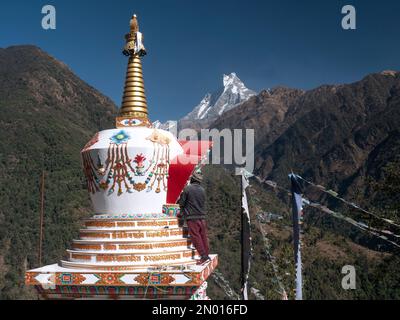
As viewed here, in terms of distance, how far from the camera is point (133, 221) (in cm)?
973

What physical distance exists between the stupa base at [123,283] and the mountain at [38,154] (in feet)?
99.6

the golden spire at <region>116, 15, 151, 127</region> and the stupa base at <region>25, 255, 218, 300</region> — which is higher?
the golden spire at <region>116, 15, 151, 127</region>

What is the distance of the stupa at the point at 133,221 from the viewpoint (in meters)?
8.82

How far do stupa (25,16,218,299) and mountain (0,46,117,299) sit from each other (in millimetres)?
30200

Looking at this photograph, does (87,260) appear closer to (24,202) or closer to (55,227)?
(55,227)

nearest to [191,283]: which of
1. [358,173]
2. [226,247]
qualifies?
[226,247]

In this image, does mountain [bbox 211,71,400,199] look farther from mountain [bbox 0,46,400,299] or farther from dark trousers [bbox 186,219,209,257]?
dark trousers [bbox 186,219,209,257]

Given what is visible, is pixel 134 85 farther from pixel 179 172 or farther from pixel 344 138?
pixel 344 138

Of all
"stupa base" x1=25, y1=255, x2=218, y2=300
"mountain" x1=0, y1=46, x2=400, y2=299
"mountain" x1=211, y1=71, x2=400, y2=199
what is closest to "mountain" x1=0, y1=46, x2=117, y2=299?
"mountain" x1=0, y1=46, x2=400, y2=299

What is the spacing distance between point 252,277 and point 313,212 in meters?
43.7

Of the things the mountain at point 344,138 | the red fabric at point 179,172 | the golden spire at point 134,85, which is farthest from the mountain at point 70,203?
the mountain at point 344,138

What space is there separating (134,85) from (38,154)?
54660 mm

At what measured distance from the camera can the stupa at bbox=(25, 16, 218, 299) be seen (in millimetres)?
8820

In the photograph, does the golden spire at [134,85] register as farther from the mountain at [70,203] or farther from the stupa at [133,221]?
the mountain at [70,203]
